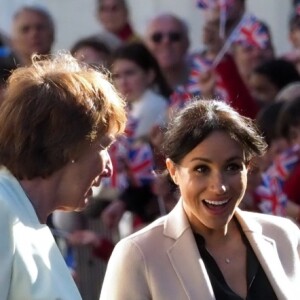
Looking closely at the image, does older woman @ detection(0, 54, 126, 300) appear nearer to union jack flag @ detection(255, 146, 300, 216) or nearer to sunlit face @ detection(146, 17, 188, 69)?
union jack flag @ detection(255, 146, 300, 216)

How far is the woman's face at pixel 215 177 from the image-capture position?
14.2ft

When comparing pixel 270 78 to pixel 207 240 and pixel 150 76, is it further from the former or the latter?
pixel 207 240

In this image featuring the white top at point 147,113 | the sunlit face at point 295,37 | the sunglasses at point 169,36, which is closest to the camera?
the white top at point 147,113

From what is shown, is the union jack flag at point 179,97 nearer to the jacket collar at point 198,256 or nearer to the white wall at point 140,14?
the white wall at point 140,14

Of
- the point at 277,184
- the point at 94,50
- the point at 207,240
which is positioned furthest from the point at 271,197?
the point at 207,240

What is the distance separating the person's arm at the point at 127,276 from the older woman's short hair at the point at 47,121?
0.92 metres

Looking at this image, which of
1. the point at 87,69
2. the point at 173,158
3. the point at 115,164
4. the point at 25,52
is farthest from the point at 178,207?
the point at 25,52

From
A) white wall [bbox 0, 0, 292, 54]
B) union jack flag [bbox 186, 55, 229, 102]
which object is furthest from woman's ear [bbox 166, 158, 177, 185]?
white wall [bbox 0, 0, 292, 54]

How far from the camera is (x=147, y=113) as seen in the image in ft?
25.8

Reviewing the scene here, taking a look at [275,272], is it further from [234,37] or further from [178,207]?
[234,37]

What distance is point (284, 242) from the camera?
4.49m

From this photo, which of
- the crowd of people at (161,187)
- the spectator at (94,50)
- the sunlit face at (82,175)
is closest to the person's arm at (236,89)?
the crowd of people at (161,187)

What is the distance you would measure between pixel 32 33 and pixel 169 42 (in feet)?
3.37

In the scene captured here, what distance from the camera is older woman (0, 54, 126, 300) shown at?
10.6 ft
